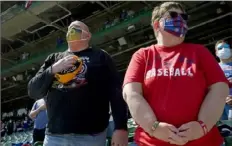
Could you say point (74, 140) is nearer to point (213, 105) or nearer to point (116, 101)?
point (116, 101)

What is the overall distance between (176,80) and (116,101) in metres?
0.45

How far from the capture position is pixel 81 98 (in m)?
1.59

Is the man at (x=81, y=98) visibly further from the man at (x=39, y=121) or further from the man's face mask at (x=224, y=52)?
the man at (x=39, y=121)

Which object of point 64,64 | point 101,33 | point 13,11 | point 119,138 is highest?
point 13,11

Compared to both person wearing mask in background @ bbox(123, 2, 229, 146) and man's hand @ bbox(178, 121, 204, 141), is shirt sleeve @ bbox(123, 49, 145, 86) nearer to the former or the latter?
person wearing mask in background @ bbox(123, 2, 229, 146)

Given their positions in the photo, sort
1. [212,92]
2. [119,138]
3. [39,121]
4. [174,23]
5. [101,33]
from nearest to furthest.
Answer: [212,92] → [174,23] → [119,138] → [39,121] → [101,33]

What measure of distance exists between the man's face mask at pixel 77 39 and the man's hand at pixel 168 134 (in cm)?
76

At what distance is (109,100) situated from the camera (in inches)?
65.8

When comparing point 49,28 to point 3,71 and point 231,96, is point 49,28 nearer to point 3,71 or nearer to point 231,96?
point 3,71

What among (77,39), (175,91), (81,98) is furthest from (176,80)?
(77,39)

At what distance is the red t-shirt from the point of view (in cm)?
→ 121

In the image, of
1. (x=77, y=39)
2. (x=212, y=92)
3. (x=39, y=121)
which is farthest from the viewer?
(x=39, y=121)

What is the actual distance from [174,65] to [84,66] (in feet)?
1.72

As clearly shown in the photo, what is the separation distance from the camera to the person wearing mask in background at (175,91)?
3.82 ft
